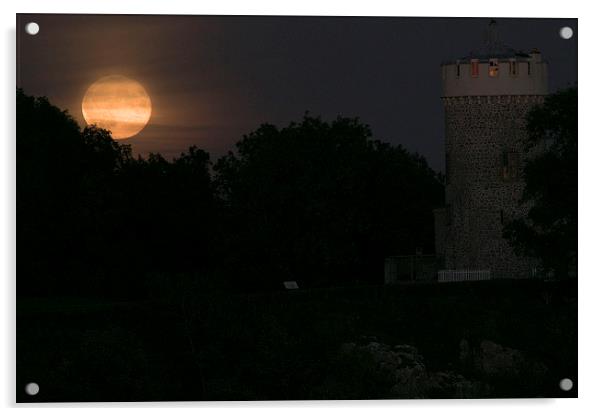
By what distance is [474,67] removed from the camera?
12.3 meters

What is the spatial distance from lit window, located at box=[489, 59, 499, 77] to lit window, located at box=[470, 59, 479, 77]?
0.42 feet

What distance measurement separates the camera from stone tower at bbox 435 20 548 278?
40.1ft

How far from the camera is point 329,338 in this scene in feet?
37.4

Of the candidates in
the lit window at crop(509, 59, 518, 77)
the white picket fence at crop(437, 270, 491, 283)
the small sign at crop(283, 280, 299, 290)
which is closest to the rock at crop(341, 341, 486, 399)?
the small sign at crop(283, 280, 299, 290)

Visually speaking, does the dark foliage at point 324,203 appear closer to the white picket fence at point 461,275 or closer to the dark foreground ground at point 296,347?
the white picket fence at point 461,275

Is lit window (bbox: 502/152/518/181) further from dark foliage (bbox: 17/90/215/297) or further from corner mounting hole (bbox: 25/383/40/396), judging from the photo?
corner mounting hole (bbox: 25/383/40/396)

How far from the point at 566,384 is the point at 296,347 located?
204 cm

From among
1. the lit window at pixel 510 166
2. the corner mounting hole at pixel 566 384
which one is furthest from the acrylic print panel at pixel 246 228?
the lit window at pixel 510 166

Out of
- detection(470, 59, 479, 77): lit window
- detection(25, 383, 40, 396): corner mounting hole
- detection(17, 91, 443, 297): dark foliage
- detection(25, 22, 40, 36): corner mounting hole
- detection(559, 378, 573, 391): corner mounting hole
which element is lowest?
detection(559, 378, 573, 391): corner mounting hole

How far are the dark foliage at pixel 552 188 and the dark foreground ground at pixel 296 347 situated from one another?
15.9 inches

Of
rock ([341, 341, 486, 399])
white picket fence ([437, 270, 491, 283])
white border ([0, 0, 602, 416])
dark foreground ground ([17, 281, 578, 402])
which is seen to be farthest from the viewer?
white picket fence ([437, 270, 491, 283])

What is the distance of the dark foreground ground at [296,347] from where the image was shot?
35.7 ft
